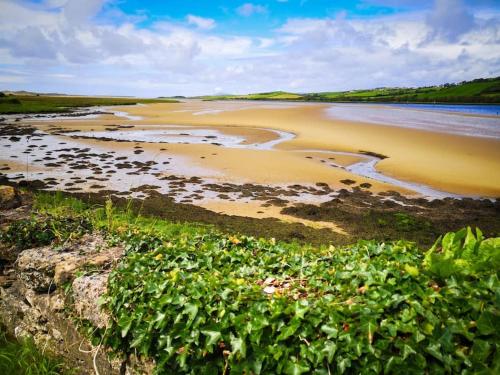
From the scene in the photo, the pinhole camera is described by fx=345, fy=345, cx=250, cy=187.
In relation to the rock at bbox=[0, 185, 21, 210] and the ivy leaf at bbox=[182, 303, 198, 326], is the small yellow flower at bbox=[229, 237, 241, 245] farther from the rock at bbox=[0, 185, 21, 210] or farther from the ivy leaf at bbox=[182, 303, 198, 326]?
the rock at bbox=[0, 185, 21, 210]

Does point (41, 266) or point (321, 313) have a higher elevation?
point (321, 313)

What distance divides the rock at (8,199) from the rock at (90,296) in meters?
4.67

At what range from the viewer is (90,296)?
3.89m

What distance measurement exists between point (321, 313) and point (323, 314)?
20 millimetres

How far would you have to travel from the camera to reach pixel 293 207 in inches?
635

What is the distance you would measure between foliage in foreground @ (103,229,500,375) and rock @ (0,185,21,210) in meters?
5.27

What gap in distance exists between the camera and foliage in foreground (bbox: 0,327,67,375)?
4.17m

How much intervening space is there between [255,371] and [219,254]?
5.59 feet

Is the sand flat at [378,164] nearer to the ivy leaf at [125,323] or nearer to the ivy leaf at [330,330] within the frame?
the ivy leaf at [125,323]

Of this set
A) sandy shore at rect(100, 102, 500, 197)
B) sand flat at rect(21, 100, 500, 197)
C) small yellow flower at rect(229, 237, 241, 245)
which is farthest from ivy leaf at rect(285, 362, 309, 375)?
sandy shore at rect(100, 102, 500, 197)

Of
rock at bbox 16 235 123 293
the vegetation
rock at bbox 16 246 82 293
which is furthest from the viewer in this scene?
rock at bbox 16 246 82 293

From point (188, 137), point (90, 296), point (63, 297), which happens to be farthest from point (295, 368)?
point (188, 137)

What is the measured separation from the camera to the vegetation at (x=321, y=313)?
2408 mm

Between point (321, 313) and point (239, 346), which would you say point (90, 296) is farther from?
point (321, 313)
